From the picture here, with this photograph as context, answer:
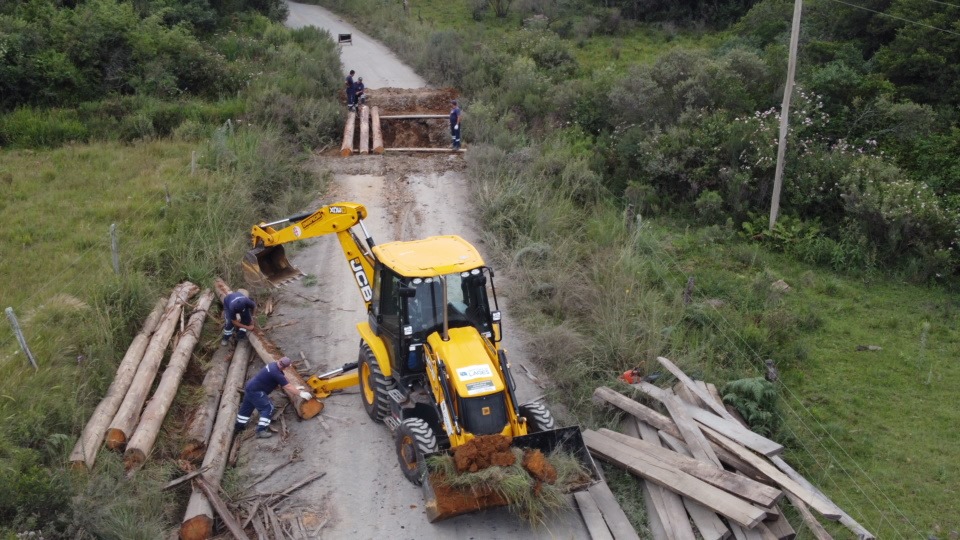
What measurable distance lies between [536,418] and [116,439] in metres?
4.93

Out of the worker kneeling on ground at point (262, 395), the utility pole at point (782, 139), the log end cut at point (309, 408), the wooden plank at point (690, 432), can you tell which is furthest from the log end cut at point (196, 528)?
the utility pole at point (782, 139)

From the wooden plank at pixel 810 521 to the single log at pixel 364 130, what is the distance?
16017 mm

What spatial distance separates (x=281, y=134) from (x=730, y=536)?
54.9 ft

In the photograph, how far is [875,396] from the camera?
1241cm

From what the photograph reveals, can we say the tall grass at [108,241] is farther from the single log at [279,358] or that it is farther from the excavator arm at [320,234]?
the excavator arm at [320,234]

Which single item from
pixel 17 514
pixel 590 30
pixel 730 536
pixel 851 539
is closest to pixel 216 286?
pixel 17 514

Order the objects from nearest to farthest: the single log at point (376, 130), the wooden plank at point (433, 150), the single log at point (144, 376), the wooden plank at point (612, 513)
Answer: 1. the wooden plank at point (612, 513)
2. the single log at point (144, 376)
3. the single log at point (376, 130)
4. the wooden plank at point (433, 150)

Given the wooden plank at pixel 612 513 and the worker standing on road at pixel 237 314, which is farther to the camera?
the worker standing on road at pixel 237 314

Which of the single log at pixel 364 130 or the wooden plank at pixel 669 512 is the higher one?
the single log at pixel 364 130

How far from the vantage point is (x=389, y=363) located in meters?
10.5

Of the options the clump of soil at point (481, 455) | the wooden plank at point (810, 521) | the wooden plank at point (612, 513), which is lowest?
the wooden plank at point (612, 513)

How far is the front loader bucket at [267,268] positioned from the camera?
38.8 ft

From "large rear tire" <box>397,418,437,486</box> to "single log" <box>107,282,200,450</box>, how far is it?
3.24 m

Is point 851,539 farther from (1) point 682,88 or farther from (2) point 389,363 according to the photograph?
(1) point 682,88
